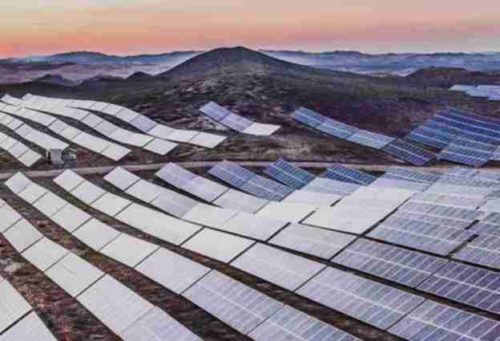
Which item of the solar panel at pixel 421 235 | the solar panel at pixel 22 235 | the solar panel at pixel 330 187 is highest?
the solar panel at pixel 421 235

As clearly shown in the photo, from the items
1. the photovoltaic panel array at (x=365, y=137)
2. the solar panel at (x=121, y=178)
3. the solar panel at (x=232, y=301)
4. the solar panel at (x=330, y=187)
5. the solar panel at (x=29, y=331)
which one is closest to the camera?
the solar panel at (x=232, y=301)

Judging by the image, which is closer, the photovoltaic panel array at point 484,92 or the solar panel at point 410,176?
the solar panel at point 410,176

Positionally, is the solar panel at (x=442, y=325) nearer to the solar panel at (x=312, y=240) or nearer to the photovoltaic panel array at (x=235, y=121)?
the solar panel at (x=312, y=240)

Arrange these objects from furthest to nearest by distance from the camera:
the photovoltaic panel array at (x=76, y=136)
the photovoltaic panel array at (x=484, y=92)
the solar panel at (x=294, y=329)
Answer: the photovoltaic panel array at (x=484, y=92) < the photovoltaic panel array at (x=76, y=136) < the solar panel at (x=294, y=329)

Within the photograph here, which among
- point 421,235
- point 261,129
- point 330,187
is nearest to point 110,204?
point 330,187

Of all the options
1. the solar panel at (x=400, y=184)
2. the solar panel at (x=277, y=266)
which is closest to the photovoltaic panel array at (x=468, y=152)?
the solar panel at (x=400, y=184)

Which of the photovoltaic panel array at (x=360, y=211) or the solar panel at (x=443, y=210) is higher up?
the solar panel at (x=443, y=210)

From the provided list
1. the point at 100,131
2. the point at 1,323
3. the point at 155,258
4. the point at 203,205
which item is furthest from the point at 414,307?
the point at 100,131
